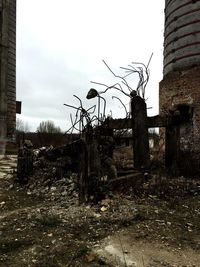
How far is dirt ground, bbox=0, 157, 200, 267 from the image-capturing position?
15.4 feet

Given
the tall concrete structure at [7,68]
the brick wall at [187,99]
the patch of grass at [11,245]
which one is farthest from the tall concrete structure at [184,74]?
the tall concrete structure at [7,68]

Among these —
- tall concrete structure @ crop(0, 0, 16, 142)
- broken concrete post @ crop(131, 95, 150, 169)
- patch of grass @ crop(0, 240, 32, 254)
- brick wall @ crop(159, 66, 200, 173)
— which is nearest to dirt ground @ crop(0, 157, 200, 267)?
patch of grass @ crop(0, 240, 32, 254)

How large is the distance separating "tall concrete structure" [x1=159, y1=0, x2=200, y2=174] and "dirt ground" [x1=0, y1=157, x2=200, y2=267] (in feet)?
12.9

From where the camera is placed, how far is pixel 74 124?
803 cm

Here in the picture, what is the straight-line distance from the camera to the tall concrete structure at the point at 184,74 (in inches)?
472

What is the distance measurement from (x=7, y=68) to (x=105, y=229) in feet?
47.1

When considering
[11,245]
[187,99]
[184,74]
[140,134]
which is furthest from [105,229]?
[184,74]

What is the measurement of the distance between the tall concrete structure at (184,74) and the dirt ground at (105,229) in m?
3.92

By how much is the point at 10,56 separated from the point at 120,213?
46.8 feet

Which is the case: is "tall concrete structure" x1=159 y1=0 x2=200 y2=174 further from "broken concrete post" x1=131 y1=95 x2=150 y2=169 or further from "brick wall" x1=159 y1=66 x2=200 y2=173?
"broken concrete post" x1=131 y1=95 x2=150 y2=169

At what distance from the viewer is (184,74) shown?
1254cm

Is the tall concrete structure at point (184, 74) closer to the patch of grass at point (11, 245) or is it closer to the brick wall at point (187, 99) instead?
the brick wall at point (187, 99)

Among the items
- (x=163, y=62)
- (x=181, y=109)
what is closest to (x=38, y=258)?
(x=181, y=109)

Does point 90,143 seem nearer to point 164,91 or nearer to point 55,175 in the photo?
point 55,175
